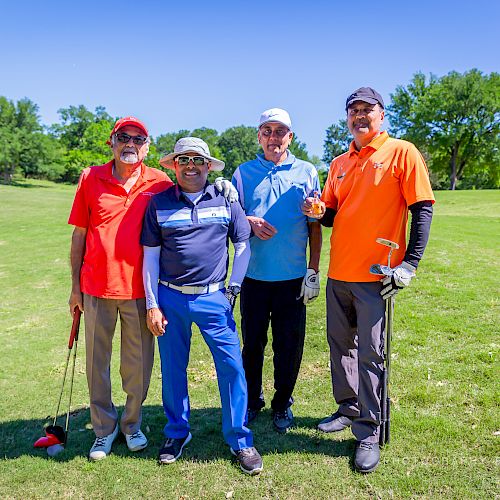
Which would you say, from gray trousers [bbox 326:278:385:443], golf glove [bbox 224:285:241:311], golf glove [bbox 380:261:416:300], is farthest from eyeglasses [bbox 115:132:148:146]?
golf glove [bbox 380:261:416:300]

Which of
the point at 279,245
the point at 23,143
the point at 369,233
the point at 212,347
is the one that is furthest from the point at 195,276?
the point at 23,143

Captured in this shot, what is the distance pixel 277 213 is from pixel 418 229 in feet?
3.87

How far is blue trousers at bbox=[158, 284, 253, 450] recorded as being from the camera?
3746mm

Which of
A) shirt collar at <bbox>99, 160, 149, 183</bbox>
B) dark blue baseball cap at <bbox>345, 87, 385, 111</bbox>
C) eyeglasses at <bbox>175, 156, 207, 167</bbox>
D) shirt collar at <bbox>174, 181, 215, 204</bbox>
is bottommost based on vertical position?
shirt collar at <bbox>174, 181, 215, 204</bbox>

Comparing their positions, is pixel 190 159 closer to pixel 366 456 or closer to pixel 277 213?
pixel 277 213

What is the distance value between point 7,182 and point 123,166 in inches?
2216

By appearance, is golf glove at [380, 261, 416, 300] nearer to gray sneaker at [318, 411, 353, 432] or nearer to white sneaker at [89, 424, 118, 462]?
gray sneaker at [318, 411, 353, 432]

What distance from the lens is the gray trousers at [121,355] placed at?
3949 mm

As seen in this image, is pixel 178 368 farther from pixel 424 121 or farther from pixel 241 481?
pixel 424 121

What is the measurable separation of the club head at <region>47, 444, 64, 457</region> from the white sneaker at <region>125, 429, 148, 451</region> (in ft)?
1.90

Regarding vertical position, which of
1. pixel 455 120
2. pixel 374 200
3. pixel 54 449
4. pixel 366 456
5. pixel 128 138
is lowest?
pixel 54 449

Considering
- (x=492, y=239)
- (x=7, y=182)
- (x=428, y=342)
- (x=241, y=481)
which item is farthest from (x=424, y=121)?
(x=241, y=481)

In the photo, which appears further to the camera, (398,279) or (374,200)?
(374,200)

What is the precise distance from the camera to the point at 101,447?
406cm
